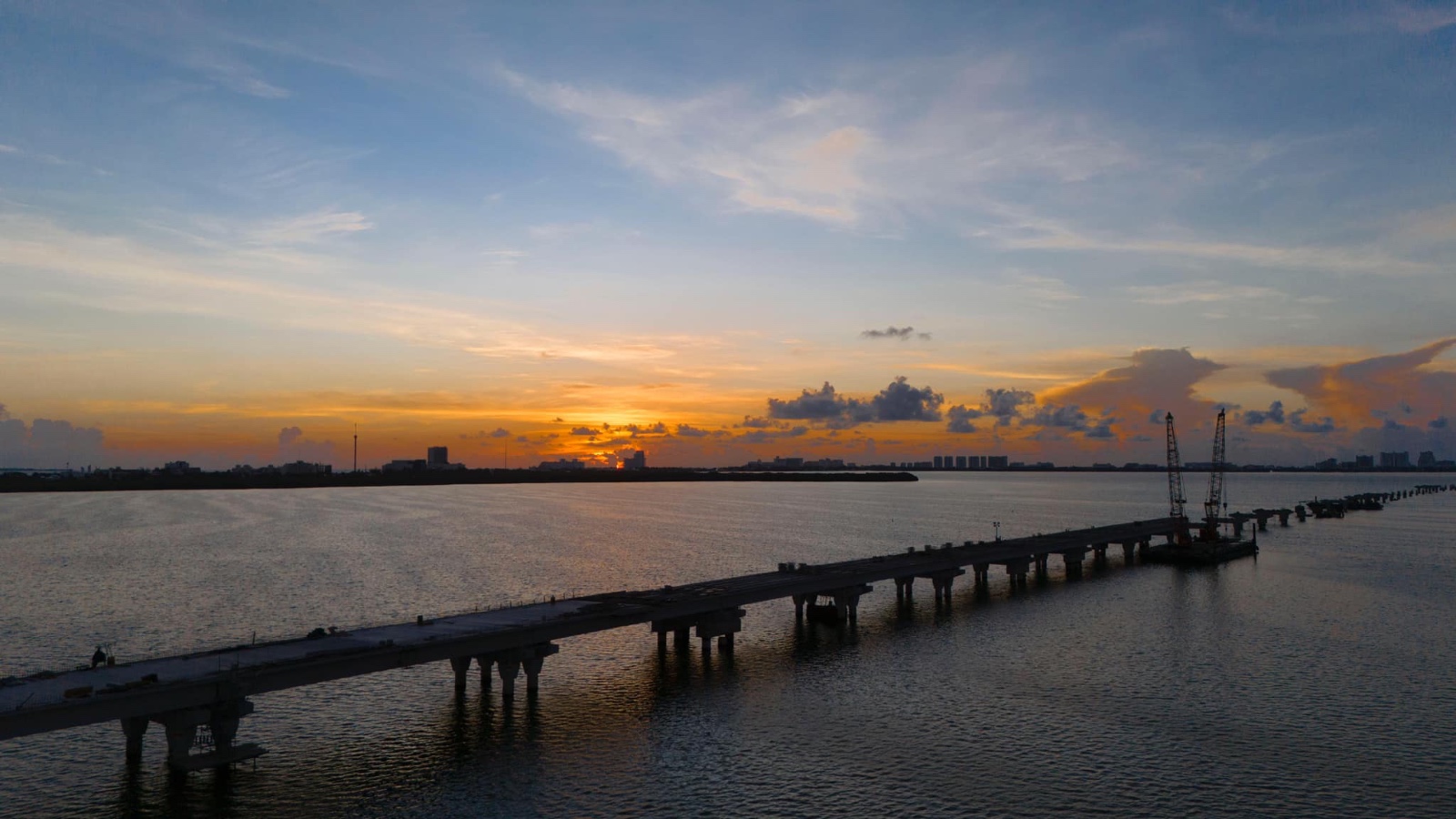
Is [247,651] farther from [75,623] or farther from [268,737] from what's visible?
[75,623]

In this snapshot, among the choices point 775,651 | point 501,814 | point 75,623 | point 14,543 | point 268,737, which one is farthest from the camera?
point 14,543

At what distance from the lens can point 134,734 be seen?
36.4 meters

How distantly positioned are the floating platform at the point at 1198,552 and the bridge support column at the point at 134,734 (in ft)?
383

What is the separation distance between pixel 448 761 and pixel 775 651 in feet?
88.9

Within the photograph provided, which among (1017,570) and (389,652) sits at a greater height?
(389,652)

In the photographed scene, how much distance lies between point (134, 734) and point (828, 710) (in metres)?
30.6

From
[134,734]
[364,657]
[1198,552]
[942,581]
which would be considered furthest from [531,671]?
[1198,552]

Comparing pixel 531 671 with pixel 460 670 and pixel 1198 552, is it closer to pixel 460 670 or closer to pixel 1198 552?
pixel 460 670

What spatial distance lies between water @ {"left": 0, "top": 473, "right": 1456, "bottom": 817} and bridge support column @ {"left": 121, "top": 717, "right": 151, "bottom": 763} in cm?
57

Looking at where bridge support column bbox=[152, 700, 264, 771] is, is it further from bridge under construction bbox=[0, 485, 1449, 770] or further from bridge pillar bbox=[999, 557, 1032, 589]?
bridge pillar bbox=[999, 557, 1032, 589]

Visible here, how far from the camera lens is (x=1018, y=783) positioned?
3512 cm

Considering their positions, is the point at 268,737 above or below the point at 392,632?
below

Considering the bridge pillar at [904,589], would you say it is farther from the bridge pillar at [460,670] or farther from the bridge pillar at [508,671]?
the bridge pillar at [460,670]

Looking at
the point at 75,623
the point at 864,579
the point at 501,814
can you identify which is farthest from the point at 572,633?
the point at 75,623
